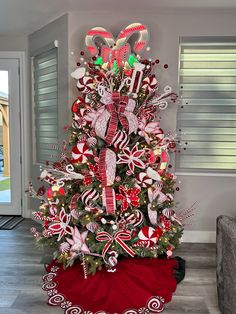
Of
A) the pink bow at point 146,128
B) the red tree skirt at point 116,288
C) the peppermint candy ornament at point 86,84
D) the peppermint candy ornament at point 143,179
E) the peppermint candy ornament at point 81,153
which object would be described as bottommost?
the red tree skirt at point 116,288

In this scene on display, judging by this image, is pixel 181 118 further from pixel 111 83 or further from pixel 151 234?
pixel 151 234

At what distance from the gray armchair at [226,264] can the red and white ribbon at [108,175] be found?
2.72 feet

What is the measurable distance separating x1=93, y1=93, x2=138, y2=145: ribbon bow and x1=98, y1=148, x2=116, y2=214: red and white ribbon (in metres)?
0.12

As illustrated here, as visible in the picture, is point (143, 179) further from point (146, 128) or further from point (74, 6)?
point (74, 6)

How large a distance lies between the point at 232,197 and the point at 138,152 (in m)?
1.51

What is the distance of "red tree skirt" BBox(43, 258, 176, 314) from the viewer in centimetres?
197

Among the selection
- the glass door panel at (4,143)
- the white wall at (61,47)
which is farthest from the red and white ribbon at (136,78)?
the glass door panel at (4,143)

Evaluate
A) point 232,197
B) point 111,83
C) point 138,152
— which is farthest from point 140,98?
point 232,197

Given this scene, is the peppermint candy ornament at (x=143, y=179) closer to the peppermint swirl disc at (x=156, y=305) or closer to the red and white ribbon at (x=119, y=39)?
the peppermint swirl disc at (x=156, y=305)

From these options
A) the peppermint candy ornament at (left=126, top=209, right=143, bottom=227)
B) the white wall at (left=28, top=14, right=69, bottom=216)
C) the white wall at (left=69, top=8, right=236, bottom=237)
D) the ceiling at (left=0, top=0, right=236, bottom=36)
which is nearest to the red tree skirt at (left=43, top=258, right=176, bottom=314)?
the peppermint candy ornament at (left=126, top=209, right=143, bottom=227)

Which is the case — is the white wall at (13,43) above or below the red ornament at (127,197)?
above

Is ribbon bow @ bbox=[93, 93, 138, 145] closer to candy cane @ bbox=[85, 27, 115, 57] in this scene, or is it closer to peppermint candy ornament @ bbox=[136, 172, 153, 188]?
peppermint candy ornament @ bbox=[136, 172, 153, 188]

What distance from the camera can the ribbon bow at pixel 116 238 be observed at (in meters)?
2.26

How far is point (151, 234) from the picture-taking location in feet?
7.67
